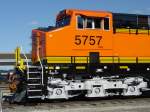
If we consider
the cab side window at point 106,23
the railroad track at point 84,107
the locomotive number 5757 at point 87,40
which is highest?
the cab side window at point 106,23

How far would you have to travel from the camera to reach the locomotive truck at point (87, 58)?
58.6ft

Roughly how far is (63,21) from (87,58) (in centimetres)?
207

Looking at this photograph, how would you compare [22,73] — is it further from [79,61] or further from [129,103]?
[129,103]

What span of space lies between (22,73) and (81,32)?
3.15m

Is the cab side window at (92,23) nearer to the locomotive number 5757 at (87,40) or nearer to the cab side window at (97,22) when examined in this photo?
the cab side window at (97,22)

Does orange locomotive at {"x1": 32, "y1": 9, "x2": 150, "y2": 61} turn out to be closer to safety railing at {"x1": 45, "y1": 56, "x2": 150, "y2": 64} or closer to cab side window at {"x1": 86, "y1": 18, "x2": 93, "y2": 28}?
cab side window at {"x1": 86, "y1": 18, "x2": 93, "y2": 28}

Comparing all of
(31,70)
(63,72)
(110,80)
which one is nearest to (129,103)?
(110,80)

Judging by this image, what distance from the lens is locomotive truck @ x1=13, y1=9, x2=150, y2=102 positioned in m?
17.9

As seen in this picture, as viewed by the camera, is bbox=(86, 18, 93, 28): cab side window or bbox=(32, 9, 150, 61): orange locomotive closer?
bbox=(32, 9, 150, 61): orange locomotive

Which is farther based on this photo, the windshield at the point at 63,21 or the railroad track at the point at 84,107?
the windshield at the point at 63,21

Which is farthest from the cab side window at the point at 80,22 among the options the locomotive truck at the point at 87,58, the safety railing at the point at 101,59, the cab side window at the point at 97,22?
the safety railing at the point at 101,59

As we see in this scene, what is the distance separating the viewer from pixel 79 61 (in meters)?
18.6

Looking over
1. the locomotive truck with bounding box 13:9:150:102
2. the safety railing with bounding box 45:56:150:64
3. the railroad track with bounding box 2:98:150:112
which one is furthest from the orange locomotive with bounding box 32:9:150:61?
the railroad track with bounding box 2:98:150:112

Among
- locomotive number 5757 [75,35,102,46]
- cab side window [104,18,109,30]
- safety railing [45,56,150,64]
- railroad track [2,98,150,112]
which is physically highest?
cab side window [104,18,109,30]
